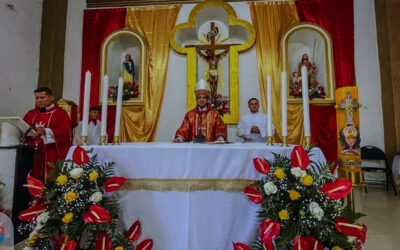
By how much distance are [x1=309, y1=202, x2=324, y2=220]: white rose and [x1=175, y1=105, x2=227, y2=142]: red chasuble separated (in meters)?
1.40

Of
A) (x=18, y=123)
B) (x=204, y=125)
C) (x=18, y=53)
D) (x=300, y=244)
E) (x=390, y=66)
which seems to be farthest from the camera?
(x=390, y=66)

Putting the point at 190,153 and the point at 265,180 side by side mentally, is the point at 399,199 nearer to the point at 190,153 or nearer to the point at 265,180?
the point at 265,180

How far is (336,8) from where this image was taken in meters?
4.96

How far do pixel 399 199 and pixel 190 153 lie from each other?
13.9 ft

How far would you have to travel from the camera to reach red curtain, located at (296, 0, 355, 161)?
15.5ft

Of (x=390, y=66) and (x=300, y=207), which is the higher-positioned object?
(x=390, y=66)

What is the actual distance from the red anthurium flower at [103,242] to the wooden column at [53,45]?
5096 millimetres

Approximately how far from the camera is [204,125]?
2.65m

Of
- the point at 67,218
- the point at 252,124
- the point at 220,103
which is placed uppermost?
the point at 220,103

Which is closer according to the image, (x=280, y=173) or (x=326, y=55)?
(x=280, y=173)

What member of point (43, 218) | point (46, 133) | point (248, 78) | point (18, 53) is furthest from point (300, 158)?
point (18, 53)

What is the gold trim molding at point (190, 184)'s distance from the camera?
1.44 metres

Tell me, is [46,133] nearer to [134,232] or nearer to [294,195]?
[134,232]

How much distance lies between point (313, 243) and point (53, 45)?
256 inches
